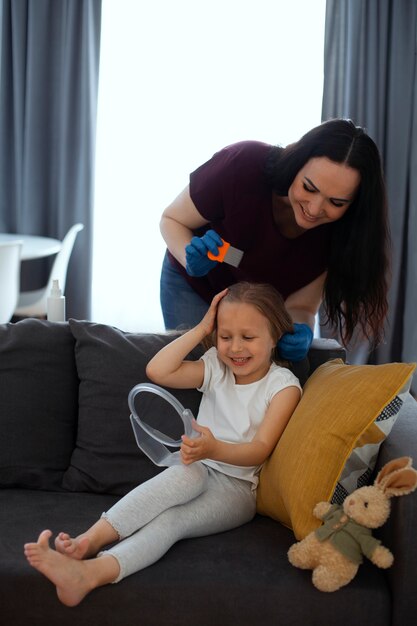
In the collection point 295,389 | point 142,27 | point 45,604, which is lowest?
point 45,604

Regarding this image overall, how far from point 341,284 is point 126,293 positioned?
267cm

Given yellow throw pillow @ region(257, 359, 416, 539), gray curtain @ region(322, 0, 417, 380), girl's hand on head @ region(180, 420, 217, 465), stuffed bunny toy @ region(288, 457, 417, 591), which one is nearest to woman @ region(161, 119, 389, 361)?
yellow throw pillow @ region(257, 359, 416, 539)

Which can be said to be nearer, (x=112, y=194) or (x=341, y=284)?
(x=341, y=284)

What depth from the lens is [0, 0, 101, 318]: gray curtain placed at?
4.45m

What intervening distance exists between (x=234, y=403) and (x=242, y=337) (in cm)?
17

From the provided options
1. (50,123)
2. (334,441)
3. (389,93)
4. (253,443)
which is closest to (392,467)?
(334,441)

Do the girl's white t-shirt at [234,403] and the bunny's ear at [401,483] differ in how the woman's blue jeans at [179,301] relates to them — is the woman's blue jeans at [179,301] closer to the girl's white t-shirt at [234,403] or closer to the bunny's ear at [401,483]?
the girl's white t-shirt at [234,403]

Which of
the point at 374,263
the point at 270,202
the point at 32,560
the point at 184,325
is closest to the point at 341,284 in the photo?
the point at 374,263

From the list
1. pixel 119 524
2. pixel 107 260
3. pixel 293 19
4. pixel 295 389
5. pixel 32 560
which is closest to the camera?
pixel 32 560

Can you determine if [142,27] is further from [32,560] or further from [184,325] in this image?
[32,560]

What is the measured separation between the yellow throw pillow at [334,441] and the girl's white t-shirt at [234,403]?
0.38 ft

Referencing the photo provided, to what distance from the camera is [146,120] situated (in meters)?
4.56

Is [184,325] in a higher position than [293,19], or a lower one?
lower

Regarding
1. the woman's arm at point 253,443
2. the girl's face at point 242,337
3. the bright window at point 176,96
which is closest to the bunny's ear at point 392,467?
the woman's arm at point 253,443
